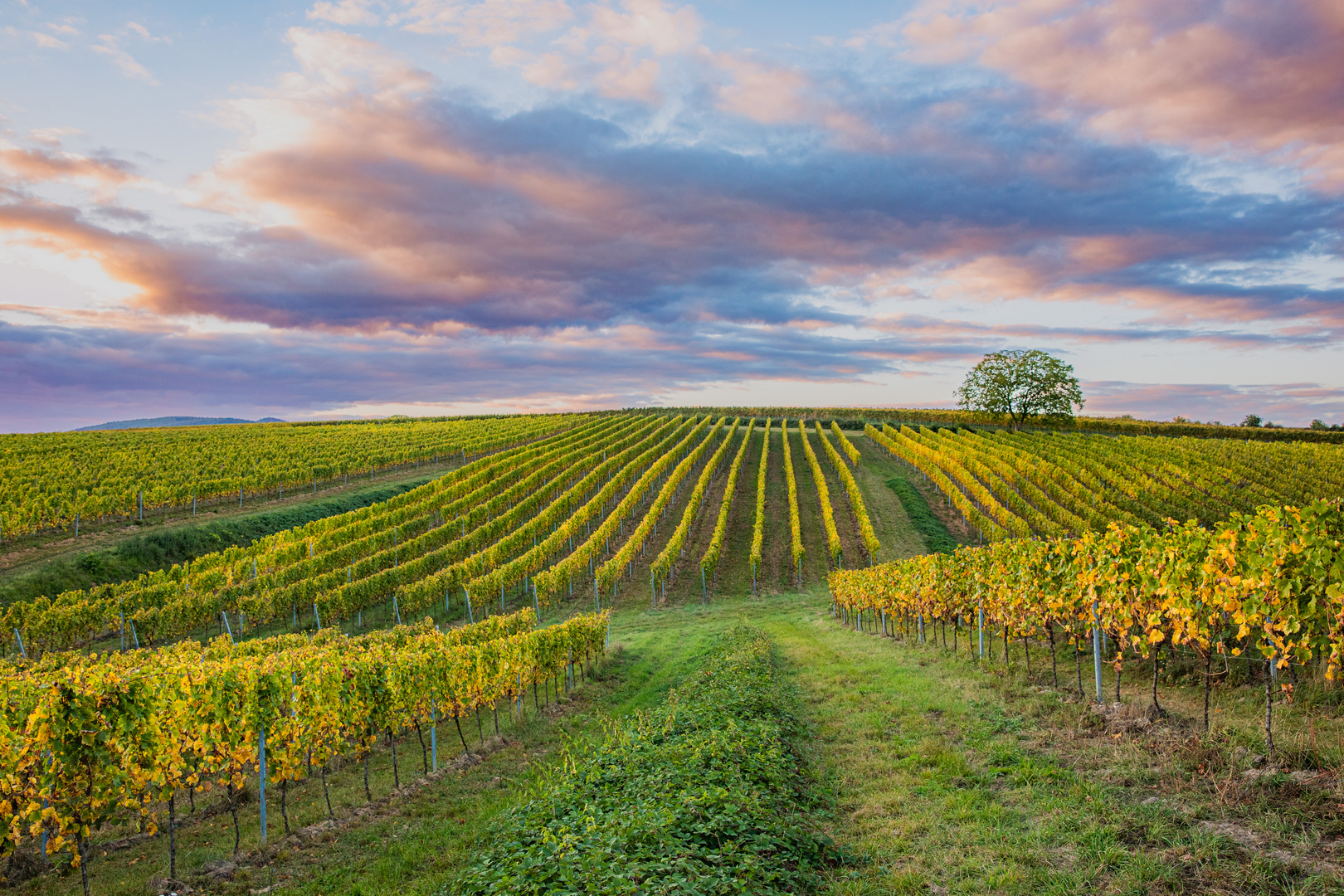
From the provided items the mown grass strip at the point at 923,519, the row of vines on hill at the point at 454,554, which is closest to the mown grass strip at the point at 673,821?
the row of vines on hill at the point at 454,554

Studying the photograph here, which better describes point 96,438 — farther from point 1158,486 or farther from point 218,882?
point 1158,486

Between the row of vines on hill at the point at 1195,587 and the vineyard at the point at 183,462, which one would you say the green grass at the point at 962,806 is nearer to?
the row of vines on hill at the point at 1195,587

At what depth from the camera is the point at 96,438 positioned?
6297 cm

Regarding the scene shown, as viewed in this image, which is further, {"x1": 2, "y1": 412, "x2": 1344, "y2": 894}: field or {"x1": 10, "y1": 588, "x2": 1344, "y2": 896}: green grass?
{"x1": 2, "y1": 412, "x2": 1344, "y2": 894}: field

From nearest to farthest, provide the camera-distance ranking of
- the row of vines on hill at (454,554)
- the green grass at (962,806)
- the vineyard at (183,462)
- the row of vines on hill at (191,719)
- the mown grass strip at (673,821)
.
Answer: the mown grass strip at (673,821)
the green grass at (962,806)
the row of vines on hill at (191,719)
the row of vines on hill at (454,554)
the vineyard at (183,462)

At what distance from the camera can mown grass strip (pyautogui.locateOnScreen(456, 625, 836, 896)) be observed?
5145 mm

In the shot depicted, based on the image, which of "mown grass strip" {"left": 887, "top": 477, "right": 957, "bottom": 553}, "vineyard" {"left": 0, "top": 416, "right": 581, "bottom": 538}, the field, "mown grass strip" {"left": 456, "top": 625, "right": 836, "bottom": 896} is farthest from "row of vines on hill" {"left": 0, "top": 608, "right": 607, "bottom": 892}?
"mown grass strip" {"left": 887, "top": 477, "right": 957, "bottom": 553}

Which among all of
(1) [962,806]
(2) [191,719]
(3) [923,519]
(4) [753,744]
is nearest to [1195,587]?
(1) [962,806]

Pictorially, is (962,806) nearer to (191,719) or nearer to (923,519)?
(191,719)

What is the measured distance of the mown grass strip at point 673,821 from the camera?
5.14m

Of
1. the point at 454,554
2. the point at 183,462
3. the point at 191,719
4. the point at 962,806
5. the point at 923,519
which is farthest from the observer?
the point at 183,462

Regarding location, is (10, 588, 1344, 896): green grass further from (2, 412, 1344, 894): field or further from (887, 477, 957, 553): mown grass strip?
(887, 477, 957, 553): mown grass strip

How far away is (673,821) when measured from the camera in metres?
5.94

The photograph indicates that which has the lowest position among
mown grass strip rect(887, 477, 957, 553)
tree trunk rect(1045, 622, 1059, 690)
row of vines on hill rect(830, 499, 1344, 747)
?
mown grass strip rect(887, 477, 957, 553)
